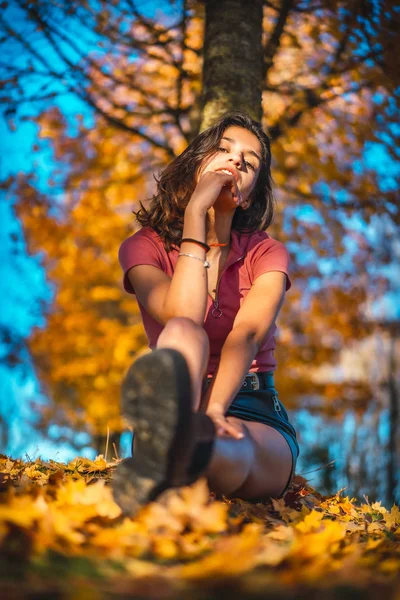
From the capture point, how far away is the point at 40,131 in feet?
18.9

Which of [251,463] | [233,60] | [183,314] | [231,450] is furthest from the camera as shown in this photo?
[233,60]

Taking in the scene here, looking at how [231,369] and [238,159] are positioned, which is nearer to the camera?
[231,369]

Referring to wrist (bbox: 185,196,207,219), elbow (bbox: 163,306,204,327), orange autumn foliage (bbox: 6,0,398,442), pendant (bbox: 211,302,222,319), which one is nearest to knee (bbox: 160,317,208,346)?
elbow (bbox: 163,306,204,327)

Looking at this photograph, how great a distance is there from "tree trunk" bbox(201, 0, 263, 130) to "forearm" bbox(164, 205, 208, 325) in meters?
1.72

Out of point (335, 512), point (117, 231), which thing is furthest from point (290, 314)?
point (335, 512)

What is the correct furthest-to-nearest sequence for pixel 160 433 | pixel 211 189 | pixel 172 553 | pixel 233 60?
1. pixel 233 60
2. pixel 211 189
3. pixel 160 433
4. pixel 172 553

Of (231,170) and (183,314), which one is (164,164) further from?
(183,314)

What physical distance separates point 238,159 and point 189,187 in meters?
0.28

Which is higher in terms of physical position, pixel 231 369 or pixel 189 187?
pixel 189 187

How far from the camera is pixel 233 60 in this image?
3.70 meters

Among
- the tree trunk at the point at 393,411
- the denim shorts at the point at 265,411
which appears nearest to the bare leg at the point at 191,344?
the denim shorts at the point at 265,411

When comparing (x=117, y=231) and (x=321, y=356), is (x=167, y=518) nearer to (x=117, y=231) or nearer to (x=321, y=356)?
(x=117, y=231)

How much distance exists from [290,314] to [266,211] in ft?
15.9

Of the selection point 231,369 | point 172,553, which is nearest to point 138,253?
point 231,369
